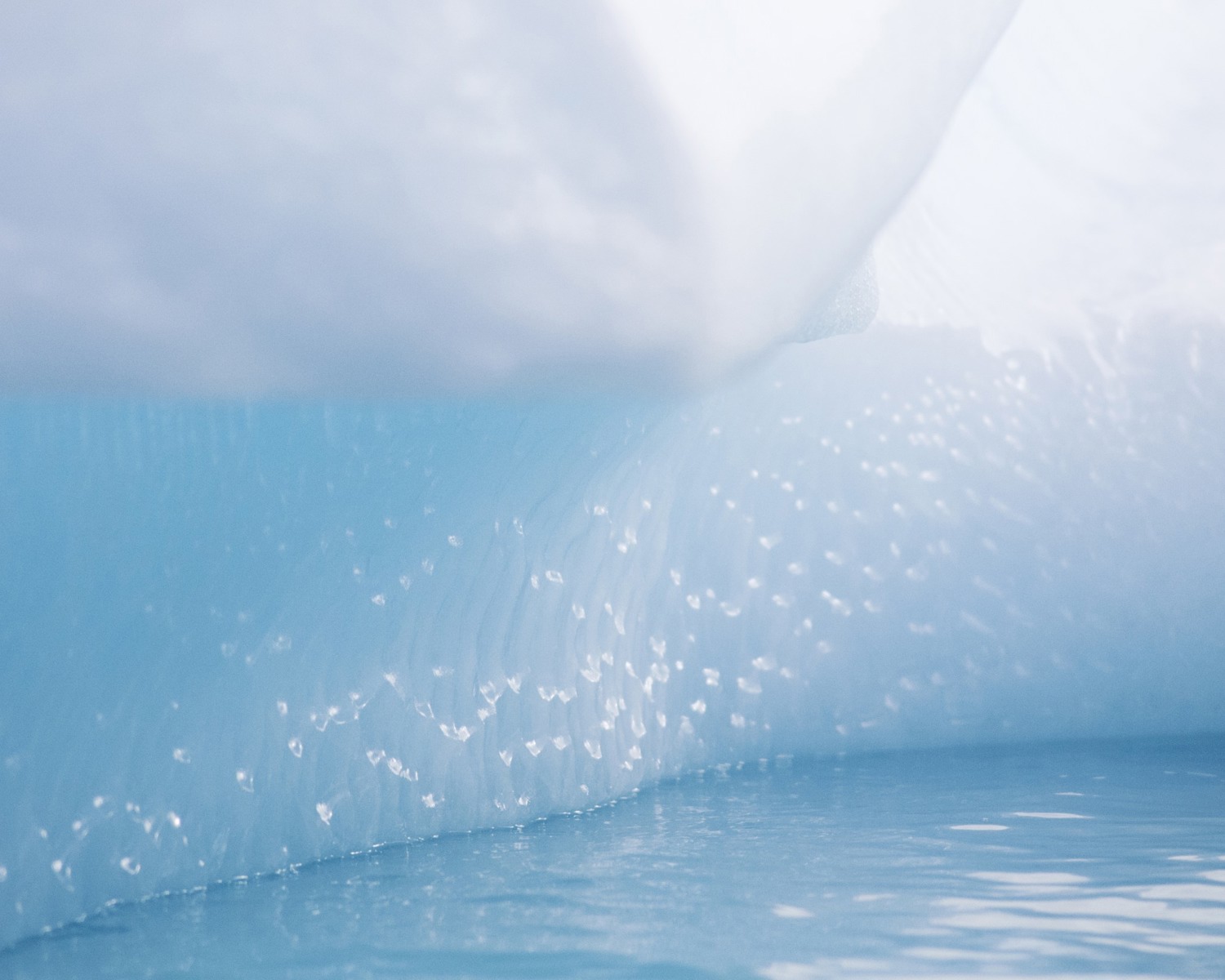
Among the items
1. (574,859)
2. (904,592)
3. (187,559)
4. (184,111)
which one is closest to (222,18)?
(184,111)

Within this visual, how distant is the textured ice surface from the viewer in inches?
57.1

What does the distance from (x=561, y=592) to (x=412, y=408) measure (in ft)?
1.48

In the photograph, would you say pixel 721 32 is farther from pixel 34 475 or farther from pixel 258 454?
pixel 34 475

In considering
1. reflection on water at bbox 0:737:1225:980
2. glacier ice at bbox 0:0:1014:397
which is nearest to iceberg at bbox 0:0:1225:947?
glacier ice at bbox 0:0:1014:397

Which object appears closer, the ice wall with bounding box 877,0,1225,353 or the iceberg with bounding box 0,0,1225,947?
the iceberg with bounding box 0,0,1225,947

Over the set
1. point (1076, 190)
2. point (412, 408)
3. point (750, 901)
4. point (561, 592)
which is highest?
point (1076, 190)

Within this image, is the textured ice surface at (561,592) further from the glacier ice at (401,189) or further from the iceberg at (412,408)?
the glacier ice at (401,189)

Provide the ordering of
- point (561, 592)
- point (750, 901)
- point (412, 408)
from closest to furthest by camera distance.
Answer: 1. point (750, 901)
2. point (412, 408)
3. point (561, 592)

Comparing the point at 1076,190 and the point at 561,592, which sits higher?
the point at 1076,190

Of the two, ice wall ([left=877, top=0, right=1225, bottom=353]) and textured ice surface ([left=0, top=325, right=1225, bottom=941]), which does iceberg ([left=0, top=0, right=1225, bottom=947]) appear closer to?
textured ice surface ([left=0, top=325, right=1225, bottom=941])

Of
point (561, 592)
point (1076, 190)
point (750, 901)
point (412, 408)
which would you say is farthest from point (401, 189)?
point (1076, 190)

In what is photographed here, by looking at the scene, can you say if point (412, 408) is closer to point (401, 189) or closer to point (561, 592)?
point (401, 189)

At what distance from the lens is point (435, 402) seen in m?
1.57

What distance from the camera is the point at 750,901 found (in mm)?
1379
